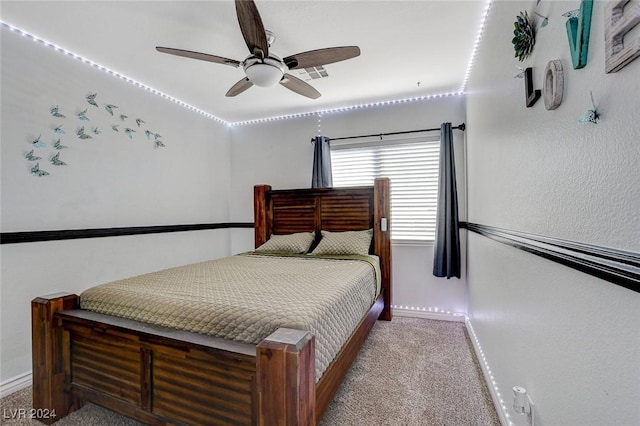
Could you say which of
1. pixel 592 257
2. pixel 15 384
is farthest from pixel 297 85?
pixel 15 384

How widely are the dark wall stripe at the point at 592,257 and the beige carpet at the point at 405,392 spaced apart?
3.72 ft

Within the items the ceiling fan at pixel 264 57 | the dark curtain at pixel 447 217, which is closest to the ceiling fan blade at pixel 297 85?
the ceiling fan at pixel 264 57

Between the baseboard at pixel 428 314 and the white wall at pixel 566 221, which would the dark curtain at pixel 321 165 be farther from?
the white wall at pixel 566 221

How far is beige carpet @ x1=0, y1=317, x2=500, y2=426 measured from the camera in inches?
64.0

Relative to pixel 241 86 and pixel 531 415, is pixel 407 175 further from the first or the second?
pixel 531 415

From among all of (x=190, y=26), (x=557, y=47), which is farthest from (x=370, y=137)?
(x=557, y=47)

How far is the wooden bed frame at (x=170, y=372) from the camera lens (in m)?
1.03

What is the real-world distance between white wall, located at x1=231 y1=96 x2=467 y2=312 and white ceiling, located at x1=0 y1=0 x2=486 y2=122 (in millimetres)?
419

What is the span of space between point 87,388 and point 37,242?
4.25 feet

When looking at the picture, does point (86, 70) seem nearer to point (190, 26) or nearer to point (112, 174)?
point (112, 174)

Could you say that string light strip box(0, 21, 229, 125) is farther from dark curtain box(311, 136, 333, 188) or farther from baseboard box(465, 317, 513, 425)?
baseboard box(465, 317, 513, 425)

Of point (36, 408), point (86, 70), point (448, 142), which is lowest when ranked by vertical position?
point (36, 408)

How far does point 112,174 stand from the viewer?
8.94 ft

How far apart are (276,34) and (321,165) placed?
1658mm
